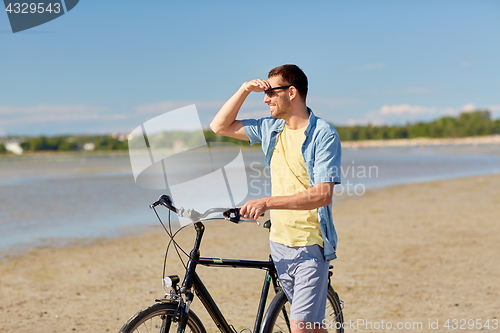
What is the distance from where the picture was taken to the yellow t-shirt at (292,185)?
2.70 meters

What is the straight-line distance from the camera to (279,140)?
2801 millimetres

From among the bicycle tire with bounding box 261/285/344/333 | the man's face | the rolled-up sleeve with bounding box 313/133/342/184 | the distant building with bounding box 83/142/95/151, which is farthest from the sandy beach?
the distant building with bounding box 83/142/95/151

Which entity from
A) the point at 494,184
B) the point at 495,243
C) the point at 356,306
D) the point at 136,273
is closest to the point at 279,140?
the point at 356,306

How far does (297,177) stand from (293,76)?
1.89 ft

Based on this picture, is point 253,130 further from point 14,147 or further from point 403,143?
point 403,143

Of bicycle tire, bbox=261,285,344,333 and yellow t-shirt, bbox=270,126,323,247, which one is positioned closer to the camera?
yellow t-shirt, bbox=270,126,323,247

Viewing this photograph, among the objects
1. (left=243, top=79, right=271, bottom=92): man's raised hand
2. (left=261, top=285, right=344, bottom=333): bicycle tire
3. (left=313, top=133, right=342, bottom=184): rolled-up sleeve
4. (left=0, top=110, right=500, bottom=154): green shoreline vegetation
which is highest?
(left=243, top=79, right=271, bottom=92): man's raised hand

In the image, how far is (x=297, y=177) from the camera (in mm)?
2717

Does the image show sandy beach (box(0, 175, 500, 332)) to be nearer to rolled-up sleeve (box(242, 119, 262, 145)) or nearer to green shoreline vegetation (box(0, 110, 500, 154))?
rolled-up sleeve (box(242, 119, 262, 145))

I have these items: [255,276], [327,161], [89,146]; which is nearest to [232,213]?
[327,161]

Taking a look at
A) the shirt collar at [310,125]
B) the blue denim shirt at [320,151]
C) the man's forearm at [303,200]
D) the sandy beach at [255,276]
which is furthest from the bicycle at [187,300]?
the sandy beach at [255,276]

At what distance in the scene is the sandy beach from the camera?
16.8 ft

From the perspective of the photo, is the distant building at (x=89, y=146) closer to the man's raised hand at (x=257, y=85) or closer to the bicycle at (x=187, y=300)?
the bicycle at (x=187, y=300)

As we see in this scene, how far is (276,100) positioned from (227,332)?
58.7 inches
